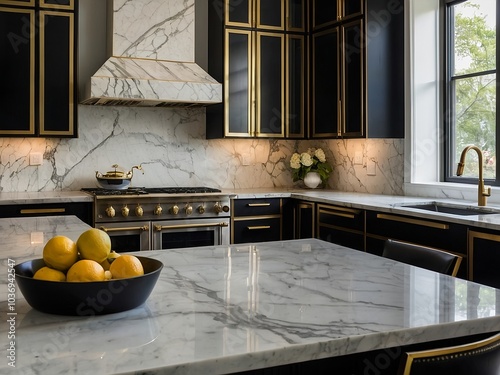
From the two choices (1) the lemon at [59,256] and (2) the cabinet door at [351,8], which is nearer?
(1) the lemon at [59,256]

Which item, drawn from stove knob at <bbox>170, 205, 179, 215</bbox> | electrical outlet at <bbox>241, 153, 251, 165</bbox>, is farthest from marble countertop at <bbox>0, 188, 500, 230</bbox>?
electrical outlet at <bbox>241, 153, 251, 165</bbox>

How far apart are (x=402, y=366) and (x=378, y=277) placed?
0.59 m

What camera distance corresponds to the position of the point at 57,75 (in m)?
4.23

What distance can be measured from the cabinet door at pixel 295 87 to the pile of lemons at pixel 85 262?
371cm

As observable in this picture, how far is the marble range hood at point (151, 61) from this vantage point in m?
4.18

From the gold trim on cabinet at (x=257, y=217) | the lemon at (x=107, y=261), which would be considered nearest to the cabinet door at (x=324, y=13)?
the gold trim on cabinet at (x=257, y=217)

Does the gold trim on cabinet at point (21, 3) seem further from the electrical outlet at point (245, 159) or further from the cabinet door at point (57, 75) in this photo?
the electrical outlet at point (245, 159)

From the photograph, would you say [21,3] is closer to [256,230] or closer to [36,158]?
[36,158]

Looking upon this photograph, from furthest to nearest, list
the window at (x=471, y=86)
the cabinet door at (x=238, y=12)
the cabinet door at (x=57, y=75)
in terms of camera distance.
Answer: the cabinet door at (x=238, y=12) < the cabinet door at (x=57, y=75) < the window at (x=471, y=86)

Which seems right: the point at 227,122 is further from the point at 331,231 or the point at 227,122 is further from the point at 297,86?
the point at 331,231

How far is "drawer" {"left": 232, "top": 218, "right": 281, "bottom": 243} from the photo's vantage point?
14.8ft

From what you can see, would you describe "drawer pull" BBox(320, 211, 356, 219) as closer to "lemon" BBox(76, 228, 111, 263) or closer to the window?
the window

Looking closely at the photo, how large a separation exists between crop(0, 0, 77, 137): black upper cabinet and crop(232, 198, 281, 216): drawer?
1388mm

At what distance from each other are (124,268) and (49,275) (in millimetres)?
170
